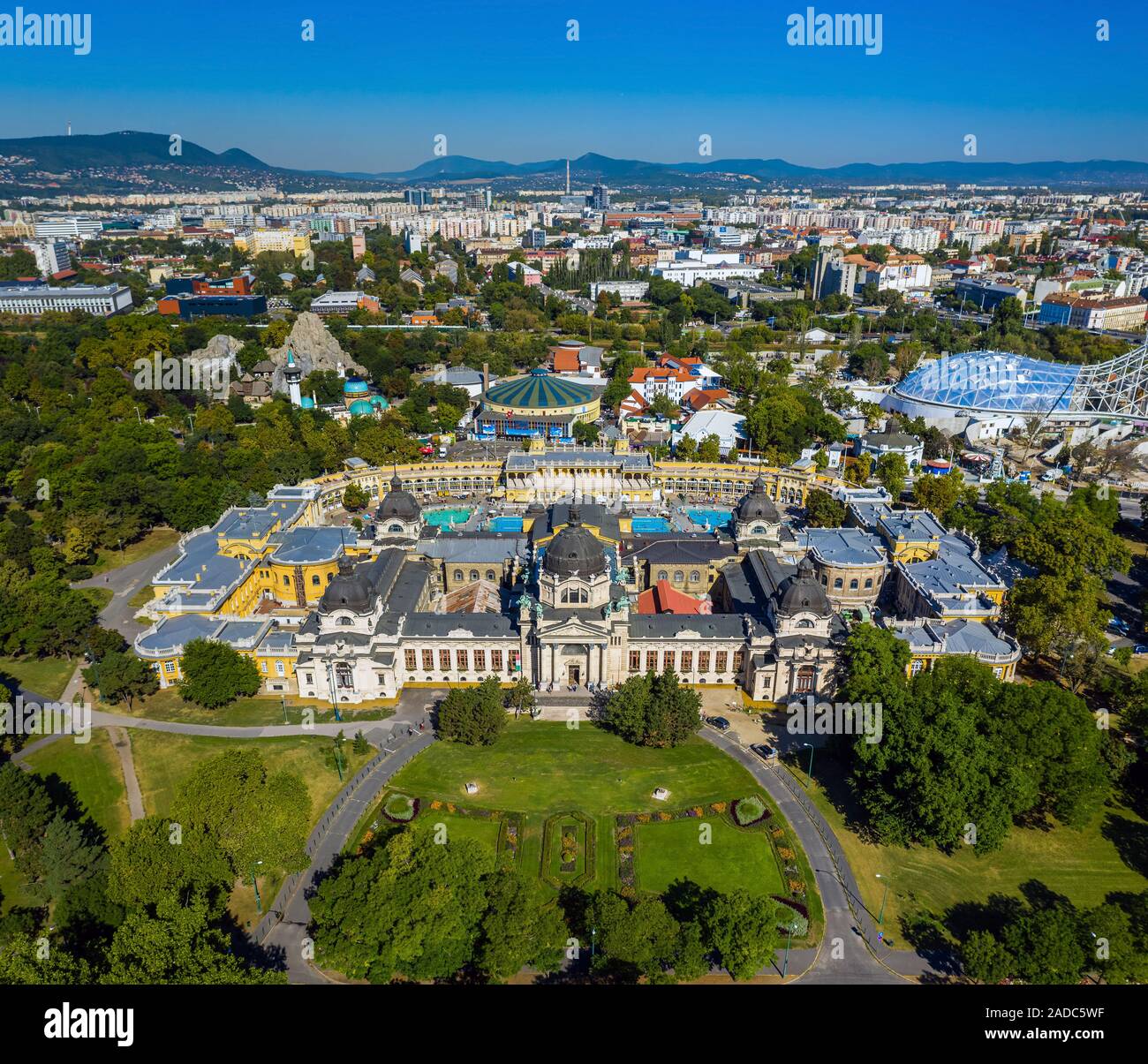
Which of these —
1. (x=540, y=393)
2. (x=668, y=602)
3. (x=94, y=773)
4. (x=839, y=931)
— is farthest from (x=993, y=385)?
(x=94, y=773)

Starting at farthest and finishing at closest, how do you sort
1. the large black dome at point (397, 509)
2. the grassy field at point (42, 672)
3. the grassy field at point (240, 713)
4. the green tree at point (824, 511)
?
the green tree at point (824, 511) < the large black dome at point (397, 509) < the grassy field at point (42, 672) < the grassy field at point (240, 713)

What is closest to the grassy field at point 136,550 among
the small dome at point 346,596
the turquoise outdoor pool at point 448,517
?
the turquoise outdoor pool at point 448,517

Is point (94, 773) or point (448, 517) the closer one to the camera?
point (94, 773)

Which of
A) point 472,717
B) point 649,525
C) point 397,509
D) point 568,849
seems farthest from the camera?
point 649,525

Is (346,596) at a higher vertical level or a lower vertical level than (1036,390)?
lower

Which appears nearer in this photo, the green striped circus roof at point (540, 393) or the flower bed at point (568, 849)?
the flower bed at point (568, 849)

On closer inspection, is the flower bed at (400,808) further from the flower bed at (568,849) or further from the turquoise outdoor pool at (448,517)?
the turquoise outdoor pool at (448,517)

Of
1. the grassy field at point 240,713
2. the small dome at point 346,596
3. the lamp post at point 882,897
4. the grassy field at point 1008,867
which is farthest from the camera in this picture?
the small dome at point 346,596

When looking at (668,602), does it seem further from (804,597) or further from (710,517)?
(710,517)
